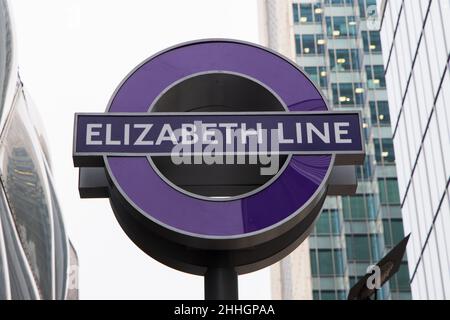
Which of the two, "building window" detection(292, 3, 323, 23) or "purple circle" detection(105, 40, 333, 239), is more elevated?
"building window" detection(292, 3, 323, 23)

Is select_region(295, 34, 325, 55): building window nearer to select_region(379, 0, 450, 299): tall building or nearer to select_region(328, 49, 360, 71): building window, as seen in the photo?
select_region(328, 49, 360, 71): building window

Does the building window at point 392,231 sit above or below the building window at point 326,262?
above

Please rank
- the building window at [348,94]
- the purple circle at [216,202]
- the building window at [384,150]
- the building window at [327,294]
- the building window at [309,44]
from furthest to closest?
the building window at [309,44] < the building window at [348,94] < the building window at [384,150] < the building window at [327,294] < the purple circle at [216,202]

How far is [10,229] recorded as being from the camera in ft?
128

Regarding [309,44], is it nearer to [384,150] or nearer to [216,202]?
[384,150]

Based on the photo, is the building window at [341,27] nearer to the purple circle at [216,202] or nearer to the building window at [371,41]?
the building window at [371,41]

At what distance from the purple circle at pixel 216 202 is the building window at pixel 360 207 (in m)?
80.2

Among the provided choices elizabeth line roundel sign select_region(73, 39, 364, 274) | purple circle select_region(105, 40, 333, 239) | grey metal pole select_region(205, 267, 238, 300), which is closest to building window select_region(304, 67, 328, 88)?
purple circle select_region(105, 40, 333, 239)

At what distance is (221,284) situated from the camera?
7602 millimetres

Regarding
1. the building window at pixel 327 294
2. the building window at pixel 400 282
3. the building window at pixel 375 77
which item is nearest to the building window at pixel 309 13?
the building window at pixel 375 77

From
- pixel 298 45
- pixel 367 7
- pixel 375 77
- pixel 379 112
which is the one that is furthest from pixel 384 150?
pixel 367 7

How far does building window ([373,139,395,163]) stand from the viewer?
88.8 metres

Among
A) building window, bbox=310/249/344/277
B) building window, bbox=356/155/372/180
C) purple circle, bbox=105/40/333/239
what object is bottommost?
purple circle, bbox=105/40/333/239

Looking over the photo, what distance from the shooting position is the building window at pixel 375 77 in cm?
9294
